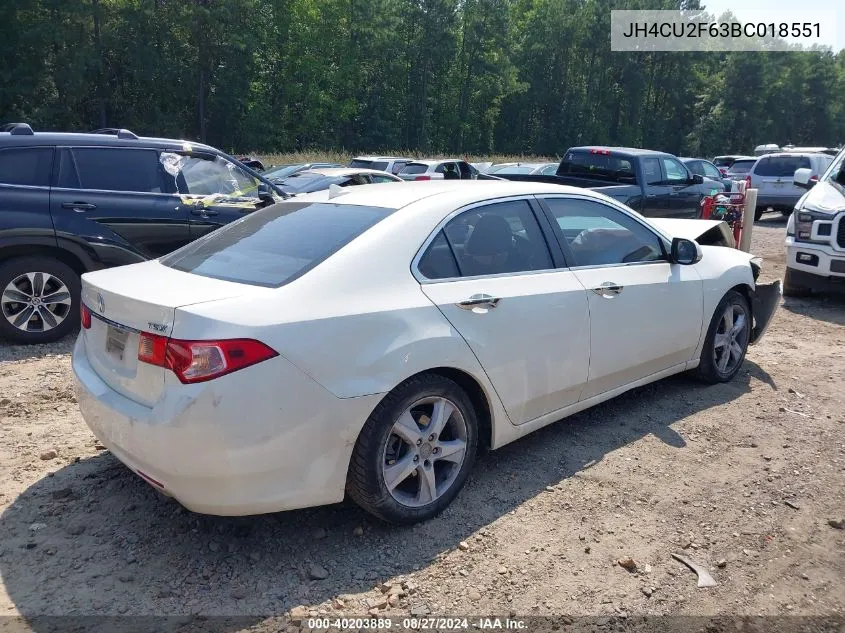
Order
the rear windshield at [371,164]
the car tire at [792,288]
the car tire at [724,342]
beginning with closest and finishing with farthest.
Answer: the car tire at [724,342]
the car tire at [792,288]
the rear windshield at [371,164]

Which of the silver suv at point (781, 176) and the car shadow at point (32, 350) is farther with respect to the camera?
the silver suv at point (781, 176)

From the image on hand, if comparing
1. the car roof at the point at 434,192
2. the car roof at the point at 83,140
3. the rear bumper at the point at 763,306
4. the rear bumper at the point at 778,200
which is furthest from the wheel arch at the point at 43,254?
the rear bumper at the point at 778,200

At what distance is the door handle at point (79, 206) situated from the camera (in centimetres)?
634

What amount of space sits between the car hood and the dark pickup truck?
7.79ft

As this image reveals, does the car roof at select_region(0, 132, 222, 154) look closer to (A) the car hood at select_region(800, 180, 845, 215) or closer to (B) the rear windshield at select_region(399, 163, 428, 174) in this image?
(A) the car hood at select_region(800, 180, 845, 215)

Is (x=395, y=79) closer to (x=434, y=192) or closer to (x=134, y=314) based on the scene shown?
(x=434, y=192)

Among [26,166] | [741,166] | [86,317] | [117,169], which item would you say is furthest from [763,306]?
[741,166]

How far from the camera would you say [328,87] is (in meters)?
56.6

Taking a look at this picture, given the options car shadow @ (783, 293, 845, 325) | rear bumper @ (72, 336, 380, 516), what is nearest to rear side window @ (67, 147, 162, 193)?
rear bumper @ (72, 336, 380, 516)

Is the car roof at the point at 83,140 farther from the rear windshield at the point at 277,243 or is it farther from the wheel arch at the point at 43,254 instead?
the rear windshield at the point at 277,243

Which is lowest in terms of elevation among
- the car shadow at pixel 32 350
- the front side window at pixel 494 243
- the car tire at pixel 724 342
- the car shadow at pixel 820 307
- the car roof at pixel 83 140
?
the car shadow at pixel 820 307

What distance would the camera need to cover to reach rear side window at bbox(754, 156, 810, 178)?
19469 mm

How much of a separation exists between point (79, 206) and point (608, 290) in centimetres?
476

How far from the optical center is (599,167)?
11484 millimetres
